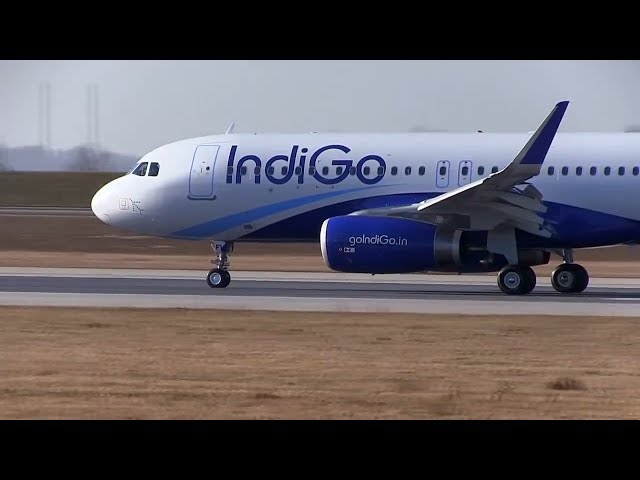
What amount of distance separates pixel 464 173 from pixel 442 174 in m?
0.46

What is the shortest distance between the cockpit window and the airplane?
0.03 meters

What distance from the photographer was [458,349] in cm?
1634

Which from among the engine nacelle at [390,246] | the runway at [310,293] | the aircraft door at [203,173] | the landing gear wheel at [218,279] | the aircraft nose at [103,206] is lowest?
the runway at [310,293]

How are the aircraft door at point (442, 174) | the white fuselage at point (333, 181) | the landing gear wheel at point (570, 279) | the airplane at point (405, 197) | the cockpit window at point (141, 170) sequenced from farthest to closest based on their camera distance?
the cockpit window at point (141, 170)
the landing gear wheel at point (570, 279)
the aircraft door at point (442, 174)
the white fuselage at point (333, 181)
the airplane at point (405, 197)

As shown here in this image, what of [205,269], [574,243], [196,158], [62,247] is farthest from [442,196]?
[62,247]

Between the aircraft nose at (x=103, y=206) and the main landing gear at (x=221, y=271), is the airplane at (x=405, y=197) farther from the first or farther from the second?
the aircraft nose at (x=103, y=206)

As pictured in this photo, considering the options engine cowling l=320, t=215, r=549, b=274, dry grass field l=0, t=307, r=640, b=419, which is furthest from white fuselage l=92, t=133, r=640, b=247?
dry grass field l=0, t=307, r=640, b=419

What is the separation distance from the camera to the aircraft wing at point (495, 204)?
23531mm

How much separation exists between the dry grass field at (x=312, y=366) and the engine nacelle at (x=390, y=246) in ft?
13.6

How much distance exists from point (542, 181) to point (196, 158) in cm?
777

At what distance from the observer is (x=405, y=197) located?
25.8 metres

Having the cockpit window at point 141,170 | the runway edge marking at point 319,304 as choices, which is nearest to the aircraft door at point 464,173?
the runway edge marking at point 319,304

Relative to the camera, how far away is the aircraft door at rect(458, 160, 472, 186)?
2556 centimetres

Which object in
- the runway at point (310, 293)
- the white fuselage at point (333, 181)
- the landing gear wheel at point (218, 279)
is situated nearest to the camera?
the runway at point (310, 293)
